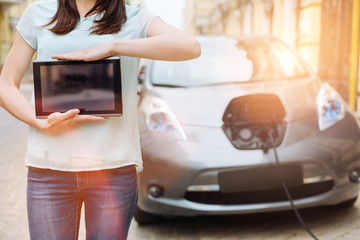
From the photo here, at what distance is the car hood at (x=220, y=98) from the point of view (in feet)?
12.2

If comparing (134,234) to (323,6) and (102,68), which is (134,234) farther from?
(323,6)

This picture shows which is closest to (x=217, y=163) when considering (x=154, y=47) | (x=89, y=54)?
(x=154, y=47)

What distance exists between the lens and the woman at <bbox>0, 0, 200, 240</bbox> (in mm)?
1647

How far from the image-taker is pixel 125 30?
1683 millimetres

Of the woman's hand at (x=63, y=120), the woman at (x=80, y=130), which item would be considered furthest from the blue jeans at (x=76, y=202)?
the woman's hand at (x=63, y=120)

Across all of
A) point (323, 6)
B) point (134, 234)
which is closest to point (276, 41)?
point (134, 234)

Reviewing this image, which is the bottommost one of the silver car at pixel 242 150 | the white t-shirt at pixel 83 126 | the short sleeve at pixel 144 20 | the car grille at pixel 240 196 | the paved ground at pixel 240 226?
the paved ground at pixel 240 226

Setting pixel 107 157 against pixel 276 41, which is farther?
pixel 276 41

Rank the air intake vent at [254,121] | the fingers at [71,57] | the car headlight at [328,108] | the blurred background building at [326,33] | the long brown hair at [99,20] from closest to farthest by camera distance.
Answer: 1. the fingers at [71,57]
2. the long brown hair at [99,20]
3. the air intake vent at [254,121]
4. the car headlight at [328,108]
5. the blurred background building at [326,33]

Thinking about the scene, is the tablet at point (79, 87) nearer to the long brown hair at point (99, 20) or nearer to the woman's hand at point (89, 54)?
the woman's hand at point (89, 54)

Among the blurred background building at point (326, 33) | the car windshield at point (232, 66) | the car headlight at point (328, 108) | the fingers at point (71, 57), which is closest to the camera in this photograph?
the fingers at point (71, 57)

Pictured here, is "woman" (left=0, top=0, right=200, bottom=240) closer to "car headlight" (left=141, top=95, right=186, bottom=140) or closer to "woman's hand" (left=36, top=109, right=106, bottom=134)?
"woman's hand" (left=36, top=109, right=106, bottom=134)

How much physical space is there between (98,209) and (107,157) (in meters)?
0.17

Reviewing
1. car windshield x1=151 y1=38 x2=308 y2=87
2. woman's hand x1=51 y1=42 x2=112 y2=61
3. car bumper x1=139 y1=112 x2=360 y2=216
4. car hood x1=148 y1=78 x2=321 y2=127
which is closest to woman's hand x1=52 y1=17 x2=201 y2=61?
woman's hand x1=51 y1=42 x2=112 y2=61
